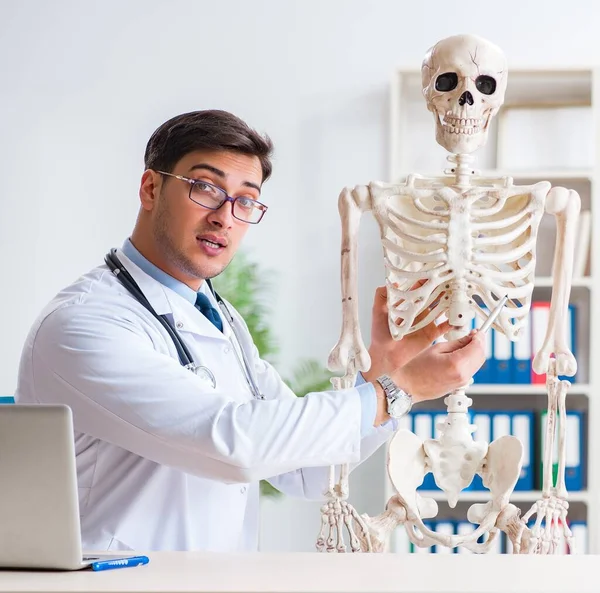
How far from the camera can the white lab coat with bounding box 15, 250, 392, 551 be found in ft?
4.96

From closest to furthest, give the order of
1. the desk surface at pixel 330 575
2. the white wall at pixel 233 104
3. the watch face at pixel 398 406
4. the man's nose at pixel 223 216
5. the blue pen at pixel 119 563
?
the desk surface at pixel 330 575
the blue pen at pixel 119 563
the watch face at pixel 398 406
the man's nose at pixel 223 216
the white wall at pixel 233 104

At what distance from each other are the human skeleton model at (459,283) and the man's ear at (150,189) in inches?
16.1

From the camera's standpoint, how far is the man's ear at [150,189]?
1.96 m

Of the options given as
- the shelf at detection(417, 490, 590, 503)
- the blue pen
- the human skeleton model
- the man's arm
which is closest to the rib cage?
the human skeleton model

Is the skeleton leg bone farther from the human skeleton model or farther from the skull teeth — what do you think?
the skull teeth

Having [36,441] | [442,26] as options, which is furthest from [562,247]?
[442,26]

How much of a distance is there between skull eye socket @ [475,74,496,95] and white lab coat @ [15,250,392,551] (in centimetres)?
78

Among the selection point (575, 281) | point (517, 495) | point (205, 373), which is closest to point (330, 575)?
Answer: point (205, 373)

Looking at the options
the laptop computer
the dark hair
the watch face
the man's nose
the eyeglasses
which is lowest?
the laptop computer

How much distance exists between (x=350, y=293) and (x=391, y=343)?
0.14 metres

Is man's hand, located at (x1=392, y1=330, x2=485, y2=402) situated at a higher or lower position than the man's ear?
lower

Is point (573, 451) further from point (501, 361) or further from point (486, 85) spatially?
point (486, 85)

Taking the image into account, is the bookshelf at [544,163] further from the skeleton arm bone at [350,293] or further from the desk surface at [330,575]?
the desk surface at [330,575]

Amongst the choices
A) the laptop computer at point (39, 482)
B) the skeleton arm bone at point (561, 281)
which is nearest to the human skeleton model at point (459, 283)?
the skeleton arm bone at point (561, 281)
